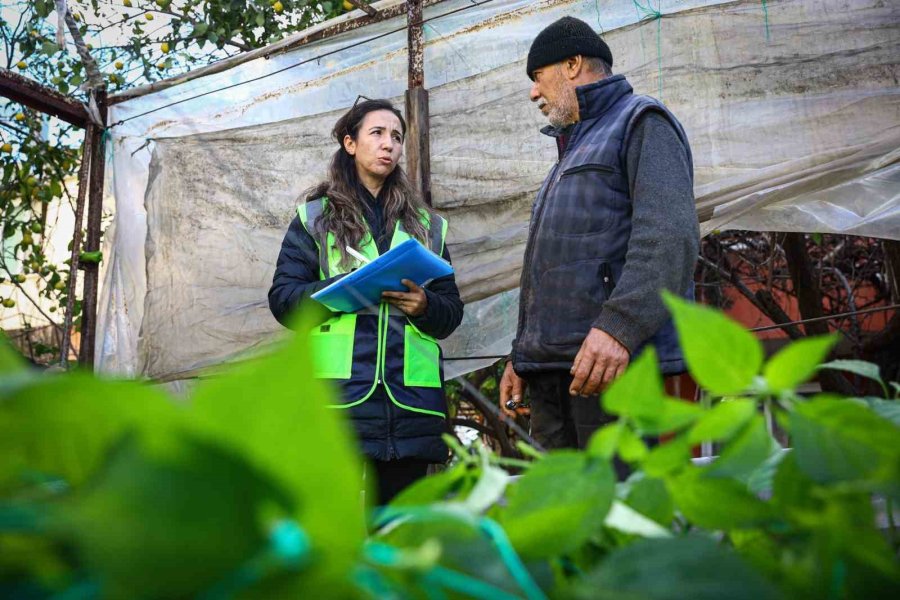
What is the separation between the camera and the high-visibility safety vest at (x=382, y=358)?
284cm

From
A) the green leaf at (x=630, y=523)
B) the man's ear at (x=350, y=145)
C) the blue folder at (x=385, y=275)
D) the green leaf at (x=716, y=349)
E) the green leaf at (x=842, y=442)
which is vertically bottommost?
the green leaf at (x=630, y=523)

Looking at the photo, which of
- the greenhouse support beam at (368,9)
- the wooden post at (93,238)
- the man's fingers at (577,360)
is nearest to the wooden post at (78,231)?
the wooden post at (93,238)

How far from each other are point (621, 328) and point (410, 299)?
0.75 m

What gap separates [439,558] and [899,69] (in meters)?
3.05

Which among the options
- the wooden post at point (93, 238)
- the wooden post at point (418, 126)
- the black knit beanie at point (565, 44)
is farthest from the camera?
the wooden post at point (93, 238)

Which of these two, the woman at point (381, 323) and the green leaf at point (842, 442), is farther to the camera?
the woman at point (381, 323)

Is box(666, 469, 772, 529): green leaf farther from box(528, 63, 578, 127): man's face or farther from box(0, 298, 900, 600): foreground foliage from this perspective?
box(528, 63, 578, 127): man's face

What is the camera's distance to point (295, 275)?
3.03 meters

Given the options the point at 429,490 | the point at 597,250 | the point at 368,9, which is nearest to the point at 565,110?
the point at 597,250

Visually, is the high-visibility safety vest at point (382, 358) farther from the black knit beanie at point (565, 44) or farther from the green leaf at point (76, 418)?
the green leaf at point (76, 418)

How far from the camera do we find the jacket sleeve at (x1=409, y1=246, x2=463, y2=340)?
114 inches

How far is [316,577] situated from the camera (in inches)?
13.1

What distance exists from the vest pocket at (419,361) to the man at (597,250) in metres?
0.32

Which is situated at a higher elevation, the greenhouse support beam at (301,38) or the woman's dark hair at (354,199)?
the greenhouse support beam at (301,38)
